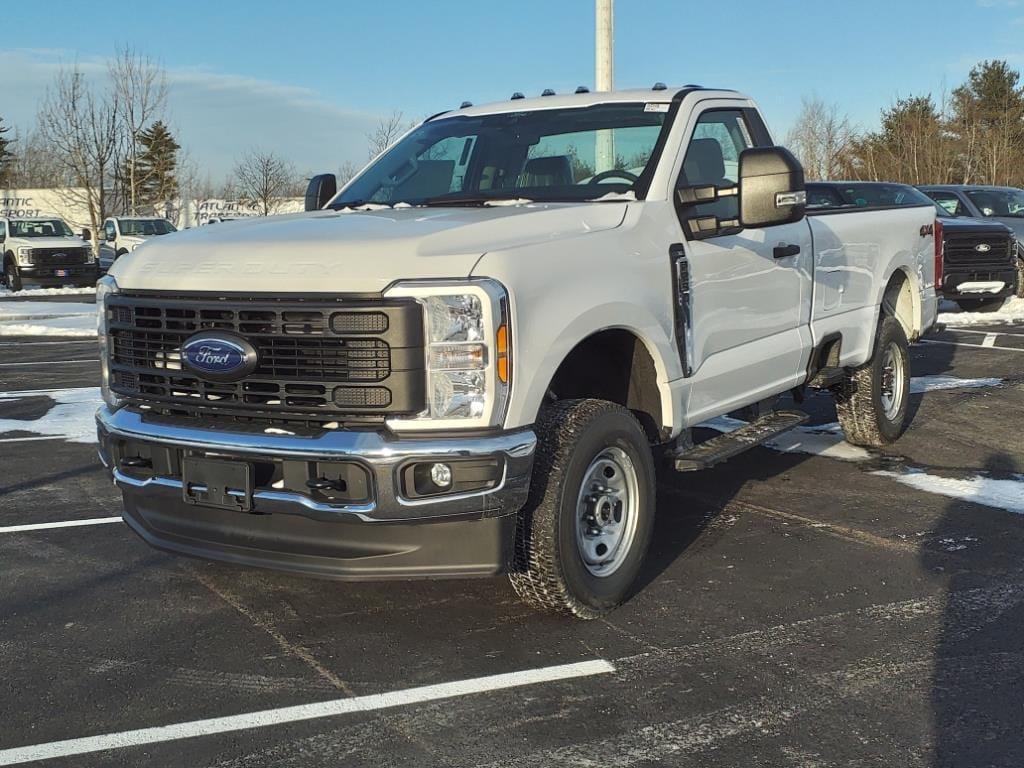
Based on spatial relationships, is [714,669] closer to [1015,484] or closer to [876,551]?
[876,551]

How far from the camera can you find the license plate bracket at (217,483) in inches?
151

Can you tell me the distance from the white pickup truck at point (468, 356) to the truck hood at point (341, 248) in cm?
1

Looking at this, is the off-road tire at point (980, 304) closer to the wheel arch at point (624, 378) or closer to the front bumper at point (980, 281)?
the front bumper at point (980, 281)

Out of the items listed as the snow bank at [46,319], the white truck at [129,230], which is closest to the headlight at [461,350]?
the snow bank at [46,319]

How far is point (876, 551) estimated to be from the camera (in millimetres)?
5211

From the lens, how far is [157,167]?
50906mm

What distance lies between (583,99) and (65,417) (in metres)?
5.53

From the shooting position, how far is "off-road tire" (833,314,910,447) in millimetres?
7141

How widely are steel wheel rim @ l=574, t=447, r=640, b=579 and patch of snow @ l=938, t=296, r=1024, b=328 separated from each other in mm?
12037

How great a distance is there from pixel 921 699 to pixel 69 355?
40.6 feet

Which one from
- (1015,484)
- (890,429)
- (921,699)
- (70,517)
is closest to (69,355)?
(70,517)

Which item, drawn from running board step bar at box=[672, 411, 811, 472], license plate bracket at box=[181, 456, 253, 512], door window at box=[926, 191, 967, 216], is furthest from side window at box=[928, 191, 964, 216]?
license plate bracket at box=[181, 456, 253, 512]

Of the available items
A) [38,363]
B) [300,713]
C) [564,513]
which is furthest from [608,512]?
[38,363]

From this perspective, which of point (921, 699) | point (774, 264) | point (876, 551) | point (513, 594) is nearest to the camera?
point (921, 699)
